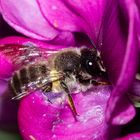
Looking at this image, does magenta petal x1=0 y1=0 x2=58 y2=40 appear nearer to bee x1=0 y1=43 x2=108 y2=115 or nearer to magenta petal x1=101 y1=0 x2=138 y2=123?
bee x1=0 y1=43 x2=108 y2=115

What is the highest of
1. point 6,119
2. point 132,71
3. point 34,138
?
point 132,71

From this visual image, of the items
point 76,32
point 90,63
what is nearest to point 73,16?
point 76,32

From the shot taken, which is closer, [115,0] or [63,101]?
[115,0]

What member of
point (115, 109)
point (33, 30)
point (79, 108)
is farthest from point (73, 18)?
point (115, 109)

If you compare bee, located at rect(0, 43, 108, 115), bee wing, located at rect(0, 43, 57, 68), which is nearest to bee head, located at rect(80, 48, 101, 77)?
bee, located at rect(0, 43, 108, 115)

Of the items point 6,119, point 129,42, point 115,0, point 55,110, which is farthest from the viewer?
point 6,119

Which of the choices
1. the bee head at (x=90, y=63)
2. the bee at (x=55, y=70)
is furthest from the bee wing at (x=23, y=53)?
the bee head at (x=90, y=63)

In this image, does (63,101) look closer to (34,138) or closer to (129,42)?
(34,138)

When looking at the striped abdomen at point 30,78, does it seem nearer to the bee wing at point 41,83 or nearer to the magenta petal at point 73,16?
the bee wing at point 41,83

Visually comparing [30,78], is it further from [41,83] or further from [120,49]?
[120,49]
